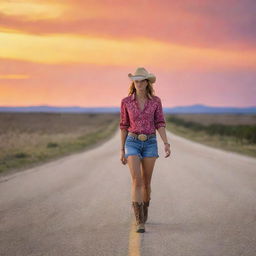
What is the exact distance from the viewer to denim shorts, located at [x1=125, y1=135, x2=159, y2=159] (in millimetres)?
6585

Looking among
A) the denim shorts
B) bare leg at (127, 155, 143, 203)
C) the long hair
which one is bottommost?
bare leg at (127, 155, 143, 203)

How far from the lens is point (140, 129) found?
6609 mm

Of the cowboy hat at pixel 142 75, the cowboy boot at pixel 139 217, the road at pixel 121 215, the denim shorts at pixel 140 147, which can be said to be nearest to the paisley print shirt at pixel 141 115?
the denim shorts at pixel 140 147

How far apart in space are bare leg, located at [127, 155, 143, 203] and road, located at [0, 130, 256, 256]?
1.42 ft

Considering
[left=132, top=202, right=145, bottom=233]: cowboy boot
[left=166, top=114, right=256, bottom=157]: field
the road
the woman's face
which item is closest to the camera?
the road

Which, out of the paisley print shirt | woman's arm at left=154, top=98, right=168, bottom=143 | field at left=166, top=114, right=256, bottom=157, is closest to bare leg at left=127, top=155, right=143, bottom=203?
the paisley print shirt

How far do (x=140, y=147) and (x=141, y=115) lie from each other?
1.37ft

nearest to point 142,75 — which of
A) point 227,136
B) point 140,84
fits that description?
point 140,84

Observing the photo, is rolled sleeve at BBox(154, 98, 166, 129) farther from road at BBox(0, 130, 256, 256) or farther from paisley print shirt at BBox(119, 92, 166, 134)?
road at BBox(0, 130, 256, 256)

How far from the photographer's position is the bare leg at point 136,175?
6.55 m

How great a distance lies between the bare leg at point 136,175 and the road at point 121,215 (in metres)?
0.43

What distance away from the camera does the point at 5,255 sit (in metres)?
5.48

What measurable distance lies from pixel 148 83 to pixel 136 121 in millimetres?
545

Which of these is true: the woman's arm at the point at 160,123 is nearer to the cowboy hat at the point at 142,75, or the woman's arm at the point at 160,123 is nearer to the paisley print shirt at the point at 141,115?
the paisley print shirt at the point at 141,115
